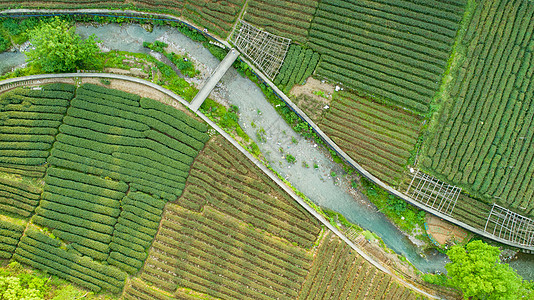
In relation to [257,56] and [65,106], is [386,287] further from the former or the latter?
[65,106]

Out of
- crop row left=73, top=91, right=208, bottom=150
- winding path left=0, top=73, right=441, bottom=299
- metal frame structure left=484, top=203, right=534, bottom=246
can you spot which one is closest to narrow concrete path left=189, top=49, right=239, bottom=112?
winding path left=0, top=73, right=441, bottom=299

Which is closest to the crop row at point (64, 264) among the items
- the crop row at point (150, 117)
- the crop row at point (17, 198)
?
the crop row at point (17, 198)

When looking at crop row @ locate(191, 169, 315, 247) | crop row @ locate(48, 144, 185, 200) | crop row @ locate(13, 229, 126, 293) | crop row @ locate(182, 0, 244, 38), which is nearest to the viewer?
crop row @ locate(13, 229, 126, 293)

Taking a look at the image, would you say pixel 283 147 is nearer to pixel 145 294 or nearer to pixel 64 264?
pixel 145 294

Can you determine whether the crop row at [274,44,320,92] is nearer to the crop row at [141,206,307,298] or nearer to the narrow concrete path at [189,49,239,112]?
the narrow concrete path at [189,49,239,112]

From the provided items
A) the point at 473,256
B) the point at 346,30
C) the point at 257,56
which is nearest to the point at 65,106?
the point at 257,56

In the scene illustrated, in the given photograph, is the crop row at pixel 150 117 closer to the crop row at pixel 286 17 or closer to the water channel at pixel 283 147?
the water channel at pixel 283 147
